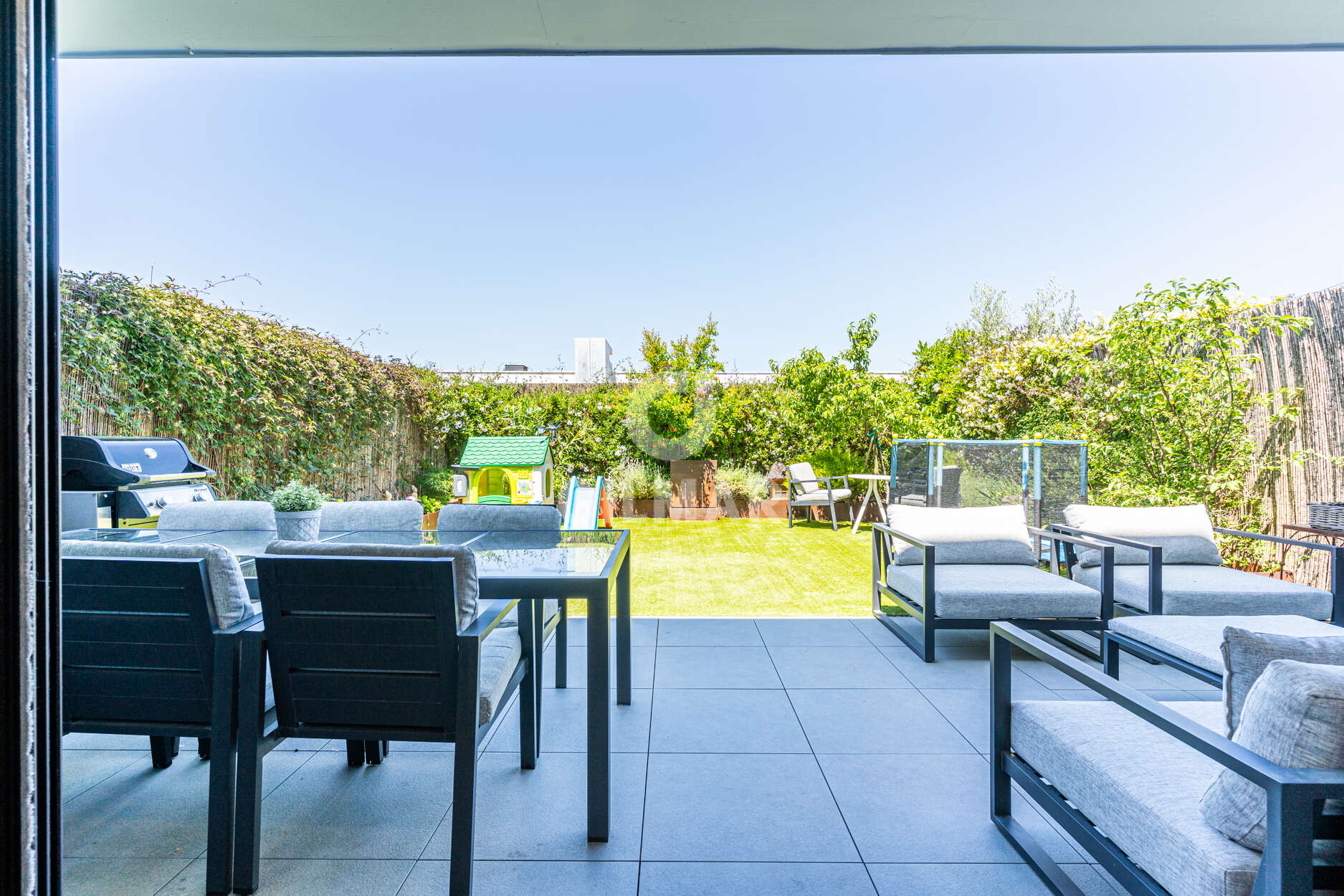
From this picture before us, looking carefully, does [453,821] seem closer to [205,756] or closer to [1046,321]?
[205,756]

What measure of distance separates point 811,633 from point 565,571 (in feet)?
8.00

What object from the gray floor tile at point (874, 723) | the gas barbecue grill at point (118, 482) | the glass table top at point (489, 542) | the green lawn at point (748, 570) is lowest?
the green lawn at point (748, 570)

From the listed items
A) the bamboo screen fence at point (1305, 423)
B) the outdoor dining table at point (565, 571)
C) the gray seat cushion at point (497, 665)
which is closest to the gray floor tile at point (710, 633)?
→ the outdoor dining table at point (565, 571)

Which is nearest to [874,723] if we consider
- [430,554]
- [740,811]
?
[740,811]

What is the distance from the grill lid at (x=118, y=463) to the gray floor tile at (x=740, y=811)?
287cm

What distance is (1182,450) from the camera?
5.17 meters

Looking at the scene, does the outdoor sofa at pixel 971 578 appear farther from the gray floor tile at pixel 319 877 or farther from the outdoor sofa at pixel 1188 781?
the gray floor tile at pixel 319 877

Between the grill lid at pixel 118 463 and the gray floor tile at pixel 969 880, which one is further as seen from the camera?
the grill lid at pixel 118 463

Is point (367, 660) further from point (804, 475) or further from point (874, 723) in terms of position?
point (804, 475)

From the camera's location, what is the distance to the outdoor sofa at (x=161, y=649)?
1.72 meters

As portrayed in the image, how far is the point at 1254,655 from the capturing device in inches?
51.8

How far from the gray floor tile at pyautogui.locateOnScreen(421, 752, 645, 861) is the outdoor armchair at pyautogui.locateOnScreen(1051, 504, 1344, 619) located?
2.91 meters

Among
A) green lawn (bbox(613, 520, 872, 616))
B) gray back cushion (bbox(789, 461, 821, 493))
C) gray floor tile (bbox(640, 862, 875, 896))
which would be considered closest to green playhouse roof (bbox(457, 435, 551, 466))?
green lawn (bbox(613, 520, 872, 616))

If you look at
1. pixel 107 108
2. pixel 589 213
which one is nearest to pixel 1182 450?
pixel 107 108
